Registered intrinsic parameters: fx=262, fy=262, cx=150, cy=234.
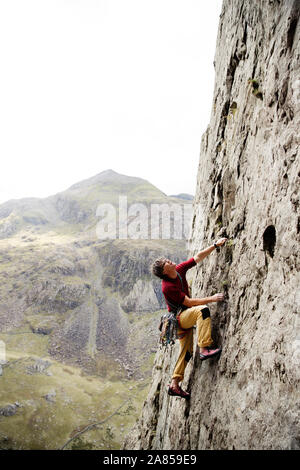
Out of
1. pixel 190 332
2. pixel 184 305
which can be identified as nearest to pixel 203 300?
pixel 184 305

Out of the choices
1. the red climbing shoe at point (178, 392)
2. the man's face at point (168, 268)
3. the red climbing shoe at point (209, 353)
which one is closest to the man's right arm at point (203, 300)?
the man's face at point (168, 268)

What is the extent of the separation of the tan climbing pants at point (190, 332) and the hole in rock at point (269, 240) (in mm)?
3560

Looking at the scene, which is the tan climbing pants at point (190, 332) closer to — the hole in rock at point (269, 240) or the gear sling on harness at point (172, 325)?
the gear sling on harness at point (172, 325)

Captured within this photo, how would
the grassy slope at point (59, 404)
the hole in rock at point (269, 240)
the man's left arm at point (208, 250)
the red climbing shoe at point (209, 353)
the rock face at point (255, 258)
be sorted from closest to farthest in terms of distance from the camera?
1. the rock face at point (255, 258)
2. the hole in rock at point (269, 240)
3. the red climbing shoe at point (209, 353)
4. the man's left arm at point (208, 250)
5. the grassy slope at point (59, 404)

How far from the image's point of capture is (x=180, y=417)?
1359 centimetres

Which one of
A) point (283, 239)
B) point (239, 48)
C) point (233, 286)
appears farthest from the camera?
point (239, 48)

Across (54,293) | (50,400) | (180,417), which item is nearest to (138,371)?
(50,400)

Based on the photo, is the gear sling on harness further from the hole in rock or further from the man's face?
the hole in rock

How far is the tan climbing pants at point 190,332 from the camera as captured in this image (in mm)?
10322

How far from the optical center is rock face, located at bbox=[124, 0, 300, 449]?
677 centimetres

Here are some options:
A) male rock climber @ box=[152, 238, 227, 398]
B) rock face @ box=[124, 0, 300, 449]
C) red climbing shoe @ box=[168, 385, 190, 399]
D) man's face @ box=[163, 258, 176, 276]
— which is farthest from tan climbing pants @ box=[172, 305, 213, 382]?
man's face @ box=[163, 258, 176, 276]

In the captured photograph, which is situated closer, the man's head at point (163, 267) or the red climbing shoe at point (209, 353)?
the red climbing shoe at point (209, 353)
